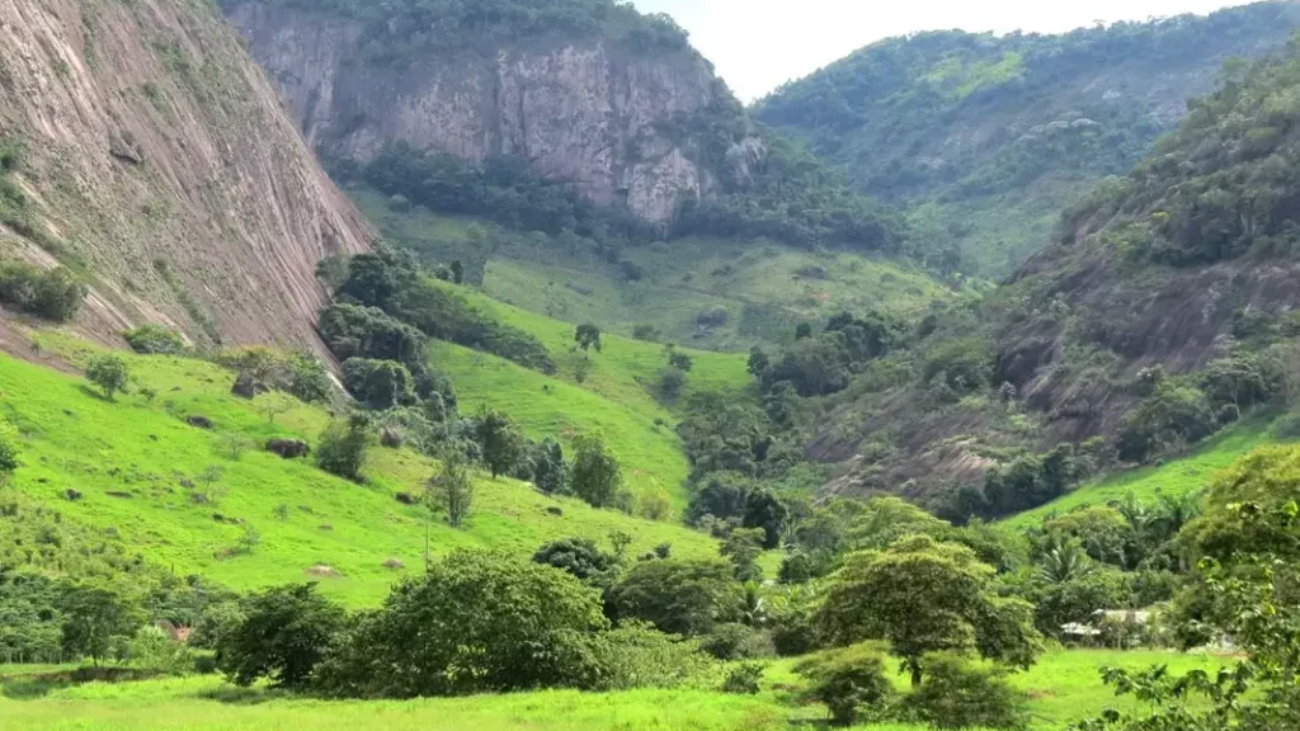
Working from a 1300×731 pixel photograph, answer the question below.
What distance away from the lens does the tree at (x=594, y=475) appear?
327ft

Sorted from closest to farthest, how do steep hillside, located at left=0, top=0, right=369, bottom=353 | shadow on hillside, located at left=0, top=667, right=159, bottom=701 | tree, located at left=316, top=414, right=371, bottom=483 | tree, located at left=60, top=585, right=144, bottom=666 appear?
shadow on hillside, located at left=0, top=667, right=159, bottom=701 → tree, located at left=60, top=585, right=144, bottom=666 → tree, located at left=316, top=414, right=371, bottom=483 → steep hillside, located at left=0, top=0, right=369, bottom=353

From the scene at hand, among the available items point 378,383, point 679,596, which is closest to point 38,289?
point 378,383

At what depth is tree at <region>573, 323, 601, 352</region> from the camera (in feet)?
508

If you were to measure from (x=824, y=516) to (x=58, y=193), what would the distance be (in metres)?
64.2

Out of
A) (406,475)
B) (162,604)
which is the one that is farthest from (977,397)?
(162,604)

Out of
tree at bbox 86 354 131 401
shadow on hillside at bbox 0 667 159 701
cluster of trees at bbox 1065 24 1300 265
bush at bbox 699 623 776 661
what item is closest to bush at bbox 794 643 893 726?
bush at bbox 699 623 776 661

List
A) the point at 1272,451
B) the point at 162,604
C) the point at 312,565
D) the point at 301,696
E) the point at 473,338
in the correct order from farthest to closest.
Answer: the point at 473,338, the point at 312,565, the point at 162,604, the point at 1272,451, the point at 301,696

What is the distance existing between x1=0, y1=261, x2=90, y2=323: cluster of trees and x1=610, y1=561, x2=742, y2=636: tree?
4619 centimetres

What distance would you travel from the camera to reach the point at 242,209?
118 m

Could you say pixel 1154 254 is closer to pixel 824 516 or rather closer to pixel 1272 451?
pixel 824 516

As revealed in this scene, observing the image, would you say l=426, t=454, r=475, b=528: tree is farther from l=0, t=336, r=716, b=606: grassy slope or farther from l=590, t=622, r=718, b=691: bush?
l=590, t=622, r=718, b=691: bush

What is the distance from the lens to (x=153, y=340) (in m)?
85.2

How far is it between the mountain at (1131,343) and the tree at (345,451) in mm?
49596

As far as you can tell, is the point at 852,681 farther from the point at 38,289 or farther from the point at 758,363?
the point at 758,363
